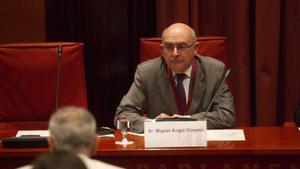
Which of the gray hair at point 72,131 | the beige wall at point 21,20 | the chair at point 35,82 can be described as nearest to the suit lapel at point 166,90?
the chair at point 35,82

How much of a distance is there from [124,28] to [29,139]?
6.81ft

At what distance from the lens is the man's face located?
440 cm

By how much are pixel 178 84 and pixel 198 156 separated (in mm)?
941

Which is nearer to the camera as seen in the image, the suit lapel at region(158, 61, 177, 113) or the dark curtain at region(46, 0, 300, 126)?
the suit lapel at region(158, 61, 177, 113)

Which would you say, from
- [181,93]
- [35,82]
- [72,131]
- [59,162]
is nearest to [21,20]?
[35,82]

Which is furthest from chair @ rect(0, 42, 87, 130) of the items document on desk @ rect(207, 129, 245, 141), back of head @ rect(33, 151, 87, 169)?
back of head @ rect(33, 151, 87, 169)

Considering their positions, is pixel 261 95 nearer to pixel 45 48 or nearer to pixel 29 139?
pixel 45 48

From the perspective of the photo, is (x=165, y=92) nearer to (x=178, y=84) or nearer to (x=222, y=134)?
(x=178, y=84)

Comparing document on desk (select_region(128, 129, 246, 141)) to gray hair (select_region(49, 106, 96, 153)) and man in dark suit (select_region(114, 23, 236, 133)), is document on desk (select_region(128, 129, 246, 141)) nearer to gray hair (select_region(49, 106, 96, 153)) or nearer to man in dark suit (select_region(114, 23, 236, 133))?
man in dark suit (select_region(114, 23, 236, 133))

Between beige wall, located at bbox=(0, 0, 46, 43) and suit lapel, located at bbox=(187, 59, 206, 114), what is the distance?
1.67m

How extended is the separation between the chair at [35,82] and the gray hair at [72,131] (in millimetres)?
2546

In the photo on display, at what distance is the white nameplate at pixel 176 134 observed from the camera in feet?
11.6

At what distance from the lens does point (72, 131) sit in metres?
2.05

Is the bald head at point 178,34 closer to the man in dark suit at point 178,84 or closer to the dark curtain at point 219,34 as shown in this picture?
the man in dark suit at point 178,84
